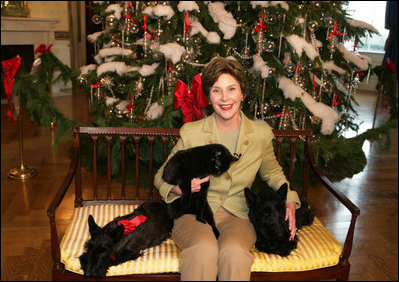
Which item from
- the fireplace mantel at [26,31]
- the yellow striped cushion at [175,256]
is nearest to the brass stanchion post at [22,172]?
the yellow striped cushion at [175,256]

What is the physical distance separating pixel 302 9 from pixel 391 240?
218 cm

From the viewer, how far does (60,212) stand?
3652 millimetres

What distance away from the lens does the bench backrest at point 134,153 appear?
2.67 metres

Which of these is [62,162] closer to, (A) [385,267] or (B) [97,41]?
(B) [97,41]

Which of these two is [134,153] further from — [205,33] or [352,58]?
[352,58]

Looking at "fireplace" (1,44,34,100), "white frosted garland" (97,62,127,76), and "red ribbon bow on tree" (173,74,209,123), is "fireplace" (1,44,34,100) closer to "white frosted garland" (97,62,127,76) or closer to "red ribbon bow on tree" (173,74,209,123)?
"white frosted garland" (97,62,127,76)

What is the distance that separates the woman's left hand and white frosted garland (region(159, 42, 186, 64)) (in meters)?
1.81

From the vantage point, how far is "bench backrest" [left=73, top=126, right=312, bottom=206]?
2666 mm

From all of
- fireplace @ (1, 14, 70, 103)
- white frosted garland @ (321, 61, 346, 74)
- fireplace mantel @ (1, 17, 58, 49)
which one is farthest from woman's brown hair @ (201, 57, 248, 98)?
fireplace mantel @ (1, 17, 58, 49)

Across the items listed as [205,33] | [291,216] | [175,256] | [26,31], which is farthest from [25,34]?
[291,216]

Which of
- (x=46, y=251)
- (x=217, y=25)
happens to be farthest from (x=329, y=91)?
(x=46, y=251)

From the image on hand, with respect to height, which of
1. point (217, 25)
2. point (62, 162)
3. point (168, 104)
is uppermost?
point (217, 25)

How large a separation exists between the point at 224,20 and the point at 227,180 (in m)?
1.98

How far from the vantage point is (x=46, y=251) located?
121 inches
